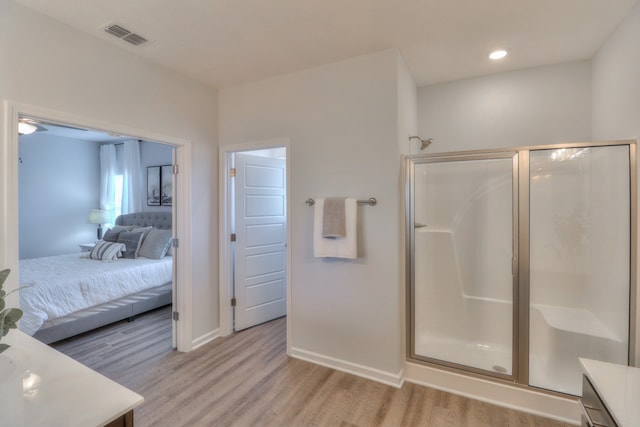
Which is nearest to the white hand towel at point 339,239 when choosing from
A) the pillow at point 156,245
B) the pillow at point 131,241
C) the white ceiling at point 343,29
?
the white ceiling at point 343,29

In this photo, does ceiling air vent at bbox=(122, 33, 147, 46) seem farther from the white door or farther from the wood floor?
the wood floor

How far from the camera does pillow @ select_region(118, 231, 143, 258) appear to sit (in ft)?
13.6

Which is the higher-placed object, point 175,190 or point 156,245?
point 175,190

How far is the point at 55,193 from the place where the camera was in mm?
5277

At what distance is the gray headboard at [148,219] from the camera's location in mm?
4875

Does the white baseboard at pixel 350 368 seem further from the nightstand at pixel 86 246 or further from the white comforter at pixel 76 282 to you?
the nightstand at pixel 86 246

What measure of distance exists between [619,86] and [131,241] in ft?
17.7

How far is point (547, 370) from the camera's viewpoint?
218 cm

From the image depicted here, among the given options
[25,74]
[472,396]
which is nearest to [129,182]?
[25,74]

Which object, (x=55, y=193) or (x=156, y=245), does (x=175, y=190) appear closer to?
(x=156, y=245)

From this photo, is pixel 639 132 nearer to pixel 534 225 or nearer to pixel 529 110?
pixel 534 225

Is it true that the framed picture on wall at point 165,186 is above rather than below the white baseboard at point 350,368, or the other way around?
above

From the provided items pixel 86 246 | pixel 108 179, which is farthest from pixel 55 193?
pixel 86 246

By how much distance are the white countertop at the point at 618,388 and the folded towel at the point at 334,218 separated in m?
1.56
